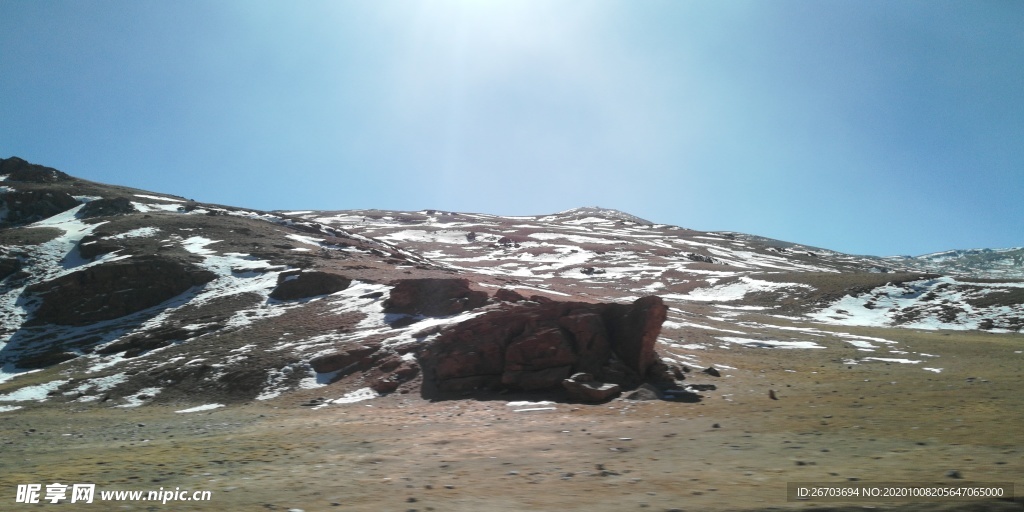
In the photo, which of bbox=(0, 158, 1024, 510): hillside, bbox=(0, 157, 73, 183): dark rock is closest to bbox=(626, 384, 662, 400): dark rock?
bbox=(0, 158, 1024, 510): hillside

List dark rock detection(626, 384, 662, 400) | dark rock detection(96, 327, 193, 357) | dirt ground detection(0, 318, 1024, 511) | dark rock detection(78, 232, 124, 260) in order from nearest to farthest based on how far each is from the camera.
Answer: dirt ground detection(0, 318, 1024, 511), dark rock detection(626, 384, 662, 400), dark rock detection(96, 327, 193, 357), dark rock detection(78, 232, 124, 260)

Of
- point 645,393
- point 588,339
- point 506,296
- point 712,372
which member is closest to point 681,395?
point 645,393

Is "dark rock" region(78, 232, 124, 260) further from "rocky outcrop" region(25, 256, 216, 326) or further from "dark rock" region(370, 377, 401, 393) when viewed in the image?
"dark rock" region(370, 377, 401, 393)

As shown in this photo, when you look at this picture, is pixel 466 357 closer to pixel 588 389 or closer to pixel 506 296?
pixel 588 389

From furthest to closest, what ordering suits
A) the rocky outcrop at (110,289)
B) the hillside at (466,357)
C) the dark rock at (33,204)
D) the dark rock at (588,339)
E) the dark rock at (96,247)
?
the dark rock at (33,204) < the dark rock at (96,247) < the rocky outcrop at (110,289) < the dark rock at (588,339) < the hillside at (466,357)

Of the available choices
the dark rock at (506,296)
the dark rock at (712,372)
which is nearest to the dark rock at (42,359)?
the dark rock at (506,296)

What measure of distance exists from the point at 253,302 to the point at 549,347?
97.4 feet

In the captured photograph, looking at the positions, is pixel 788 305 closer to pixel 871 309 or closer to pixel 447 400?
pixel 871 309

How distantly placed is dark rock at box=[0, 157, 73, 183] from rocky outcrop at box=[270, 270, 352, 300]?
3318 inches

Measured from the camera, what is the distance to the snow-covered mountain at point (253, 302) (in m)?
29.3

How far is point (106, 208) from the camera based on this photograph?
81.4 meters

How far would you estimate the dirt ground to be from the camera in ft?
28.2

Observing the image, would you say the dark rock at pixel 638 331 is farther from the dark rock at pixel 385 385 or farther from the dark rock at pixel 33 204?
the dark rock at pixel 33 204

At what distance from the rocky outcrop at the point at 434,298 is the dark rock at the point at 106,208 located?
66.9 metres
